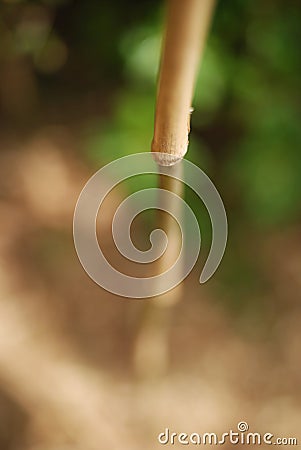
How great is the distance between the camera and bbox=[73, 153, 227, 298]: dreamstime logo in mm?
651

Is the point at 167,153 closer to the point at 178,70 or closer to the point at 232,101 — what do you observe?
the point at 178,70

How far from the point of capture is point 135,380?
661mm

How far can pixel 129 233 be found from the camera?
2.42ft

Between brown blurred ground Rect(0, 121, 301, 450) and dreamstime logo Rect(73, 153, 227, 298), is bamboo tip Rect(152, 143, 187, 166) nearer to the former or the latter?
dreamstime logo Rect(73, 153, 227, 298)

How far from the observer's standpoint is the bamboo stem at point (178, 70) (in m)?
0.35

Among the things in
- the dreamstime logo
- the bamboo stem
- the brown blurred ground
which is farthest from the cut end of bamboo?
the brown blurred ground

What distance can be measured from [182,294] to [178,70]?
35cm

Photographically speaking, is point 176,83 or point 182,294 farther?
point 182,294

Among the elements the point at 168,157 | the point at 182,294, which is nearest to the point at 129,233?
the point at 182,294

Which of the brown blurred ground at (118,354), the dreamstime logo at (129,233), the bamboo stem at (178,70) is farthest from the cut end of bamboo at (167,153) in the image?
the brown blurred ground at (118,354)

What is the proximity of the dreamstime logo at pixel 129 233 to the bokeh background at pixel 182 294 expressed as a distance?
0.5 inches

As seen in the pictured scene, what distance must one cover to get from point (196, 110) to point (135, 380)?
1.00 ft

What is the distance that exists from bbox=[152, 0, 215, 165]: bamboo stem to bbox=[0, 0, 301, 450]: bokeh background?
9.9 inches

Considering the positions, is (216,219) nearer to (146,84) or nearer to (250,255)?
(250,255)
